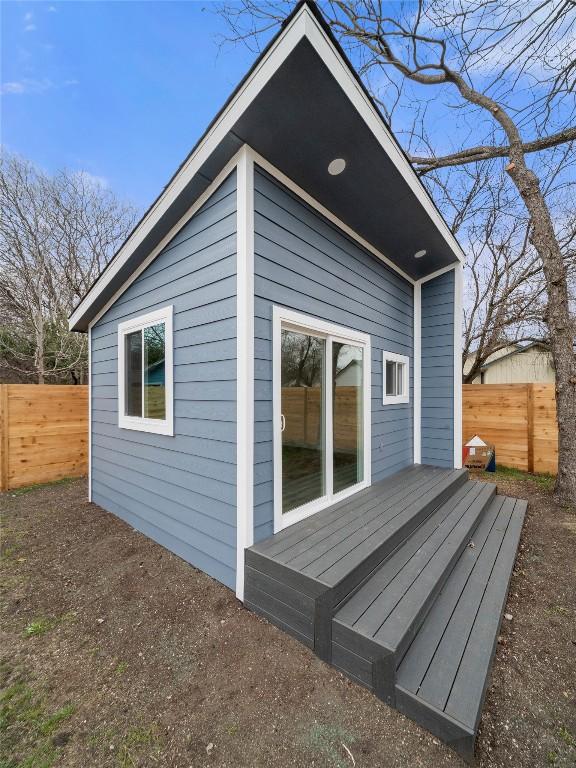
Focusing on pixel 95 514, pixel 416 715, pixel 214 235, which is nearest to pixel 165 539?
Result: pixel 95 514

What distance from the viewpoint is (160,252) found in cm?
329

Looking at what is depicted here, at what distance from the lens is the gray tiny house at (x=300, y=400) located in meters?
1.84

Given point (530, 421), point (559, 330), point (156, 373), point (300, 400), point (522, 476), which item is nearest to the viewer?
point (300, 400)

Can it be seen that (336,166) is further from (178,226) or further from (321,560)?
(321,560)

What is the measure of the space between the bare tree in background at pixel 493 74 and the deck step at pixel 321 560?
3.43 m

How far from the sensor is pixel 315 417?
2.99 metres

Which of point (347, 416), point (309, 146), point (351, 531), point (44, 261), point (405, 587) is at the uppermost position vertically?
point (44, 261)

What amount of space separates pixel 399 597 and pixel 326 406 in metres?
1.59

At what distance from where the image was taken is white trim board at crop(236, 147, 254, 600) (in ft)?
7.54

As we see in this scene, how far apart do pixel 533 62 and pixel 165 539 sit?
24.9ft

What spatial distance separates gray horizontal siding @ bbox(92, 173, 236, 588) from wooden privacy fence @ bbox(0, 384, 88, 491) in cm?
264

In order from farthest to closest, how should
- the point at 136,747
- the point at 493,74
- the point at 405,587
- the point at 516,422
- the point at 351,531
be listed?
the point at 516,422, the point at 493,74, the point at 351,531, the point at 405,587, the point at 136,747

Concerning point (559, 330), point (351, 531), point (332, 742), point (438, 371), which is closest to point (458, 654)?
point (332, 742)

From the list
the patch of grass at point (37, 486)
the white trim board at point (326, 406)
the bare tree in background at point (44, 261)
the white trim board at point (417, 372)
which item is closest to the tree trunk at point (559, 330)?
the white trim board at point (417, 372)
